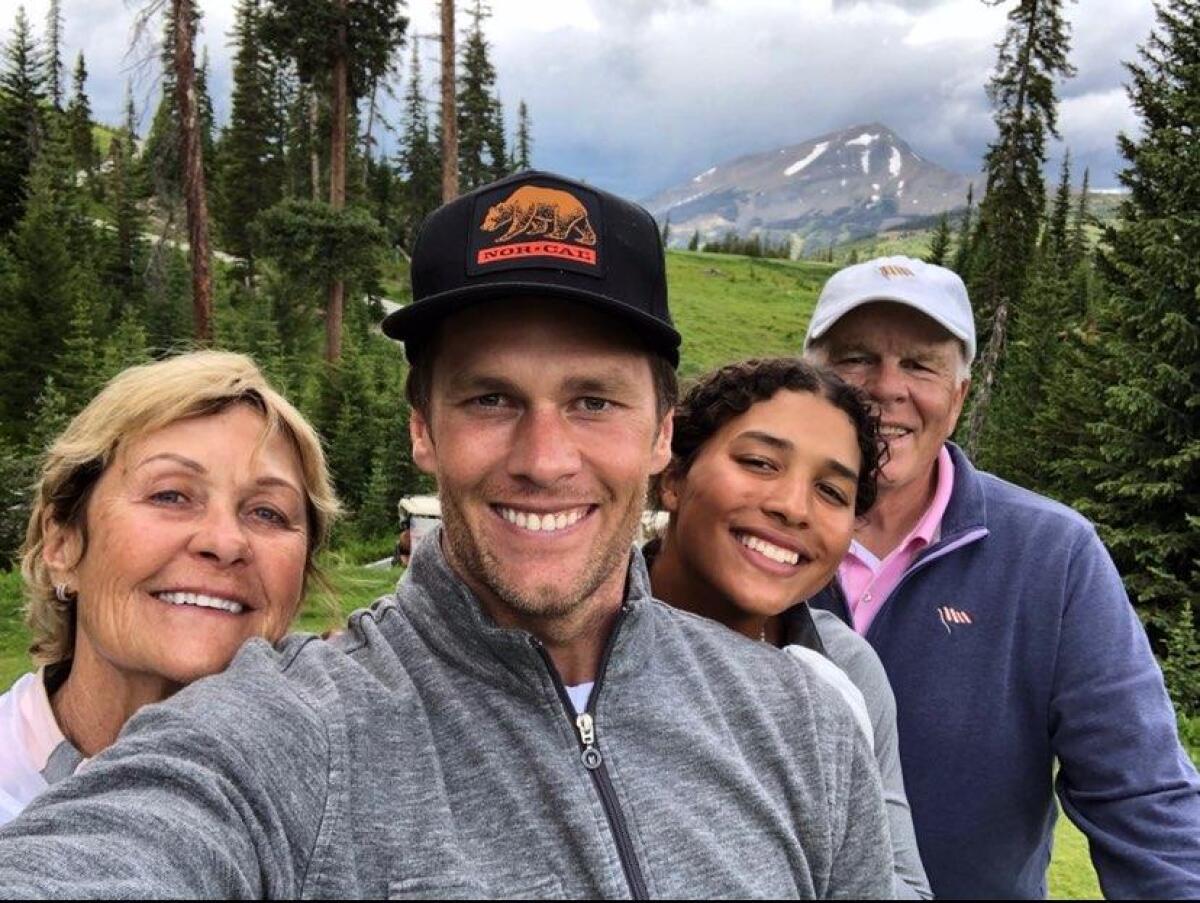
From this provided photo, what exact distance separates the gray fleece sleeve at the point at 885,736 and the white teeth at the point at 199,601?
1.75 meters

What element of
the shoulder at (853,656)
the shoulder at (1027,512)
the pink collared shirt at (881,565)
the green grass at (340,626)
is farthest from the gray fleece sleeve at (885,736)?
the green grass at (340,626)

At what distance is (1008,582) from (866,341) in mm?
1047

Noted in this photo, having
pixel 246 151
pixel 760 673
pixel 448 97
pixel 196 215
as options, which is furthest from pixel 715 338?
pixel 760 673

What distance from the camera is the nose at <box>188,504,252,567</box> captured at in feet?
8.01

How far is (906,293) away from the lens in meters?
3.24

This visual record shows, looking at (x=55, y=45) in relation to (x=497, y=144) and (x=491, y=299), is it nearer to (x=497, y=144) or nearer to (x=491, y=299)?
(x=497, y=144)

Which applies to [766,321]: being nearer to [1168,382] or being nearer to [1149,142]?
[1149,142]

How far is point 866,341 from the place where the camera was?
3.40m

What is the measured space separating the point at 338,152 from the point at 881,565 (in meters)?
24.4

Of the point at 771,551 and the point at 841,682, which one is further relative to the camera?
the point at 771,551

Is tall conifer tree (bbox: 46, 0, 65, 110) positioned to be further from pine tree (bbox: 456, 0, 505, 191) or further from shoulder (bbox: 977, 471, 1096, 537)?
shoulder (bbox: 977, 471, 1096, 537)

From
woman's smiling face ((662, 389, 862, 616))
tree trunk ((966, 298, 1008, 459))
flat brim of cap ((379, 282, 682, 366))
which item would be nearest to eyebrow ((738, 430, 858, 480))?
woman's smiling face ((662, 389, 862, 616))

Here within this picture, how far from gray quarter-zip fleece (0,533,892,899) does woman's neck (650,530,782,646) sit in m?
0.70

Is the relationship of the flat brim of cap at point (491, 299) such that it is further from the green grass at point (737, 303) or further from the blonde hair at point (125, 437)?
the green grass at point (737, 303)
